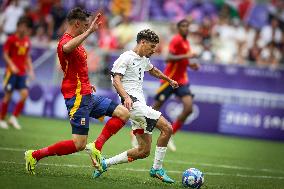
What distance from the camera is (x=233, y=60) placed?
2480 cm

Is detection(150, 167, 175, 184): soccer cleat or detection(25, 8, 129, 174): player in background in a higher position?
detection(25, 8, 129, 174): player in background

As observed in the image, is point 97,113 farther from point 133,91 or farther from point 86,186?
point 86,186

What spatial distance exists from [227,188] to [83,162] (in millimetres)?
3091

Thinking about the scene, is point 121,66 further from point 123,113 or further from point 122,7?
point 122,7

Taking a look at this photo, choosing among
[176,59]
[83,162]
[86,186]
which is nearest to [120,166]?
[83,162]

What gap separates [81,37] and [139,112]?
5.31ft

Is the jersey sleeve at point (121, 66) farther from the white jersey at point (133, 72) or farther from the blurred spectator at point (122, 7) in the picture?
the blurred spectator at point (122, 7)

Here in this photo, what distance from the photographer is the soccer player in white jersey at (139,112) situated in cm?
1070

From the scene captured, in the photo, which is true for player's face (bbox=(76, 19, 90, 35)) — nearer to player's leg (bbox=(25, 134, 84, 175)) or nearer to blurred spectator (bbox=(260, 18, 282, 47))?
player's leg (bbox=(25, 134, 84, 175))

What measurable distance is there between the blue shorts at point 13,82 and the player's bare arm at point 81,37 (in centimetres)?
888

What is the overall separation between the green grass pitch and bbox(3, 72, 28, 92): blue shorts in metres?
1.13

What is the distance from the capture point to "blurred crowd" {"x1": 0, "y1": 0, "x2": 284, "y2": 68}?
80.2 feet

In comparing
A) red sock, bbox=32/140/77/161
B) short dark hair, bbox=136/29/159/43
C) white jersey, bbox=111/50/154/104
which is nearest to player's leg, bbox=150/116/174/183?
white jersey, bbox=111/50/154/104

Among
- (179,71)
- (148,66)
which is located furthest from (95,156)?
(179,71)
